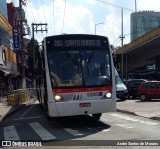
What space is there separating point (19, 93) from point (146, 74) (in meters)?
33.5

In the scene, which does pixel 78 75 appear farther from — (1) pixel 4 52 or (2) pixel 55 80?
(1) pixel 4 52

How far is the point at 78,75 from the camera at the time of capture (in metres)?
14.7

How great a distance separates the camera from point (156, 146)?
1005cm

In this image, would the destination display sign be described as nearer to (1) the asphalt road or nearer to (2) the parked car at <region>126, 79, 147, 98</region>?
(1) the asphalt road

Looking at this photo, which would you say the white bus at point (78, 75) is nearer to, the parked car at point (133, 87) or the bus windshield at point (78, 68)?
the bus windshield at point (78, 68)

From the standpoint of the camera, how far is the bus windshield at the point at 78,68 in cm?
1462

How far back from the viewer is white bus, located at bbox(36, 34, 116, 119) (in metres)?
14.4

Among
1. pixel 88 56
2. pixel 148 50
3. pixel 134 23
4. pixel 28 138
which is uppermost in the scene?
pixel 134 23

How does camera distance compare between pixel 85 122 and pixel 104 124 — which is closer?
pixel 104 124

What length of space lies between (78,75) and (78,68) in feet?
0.84

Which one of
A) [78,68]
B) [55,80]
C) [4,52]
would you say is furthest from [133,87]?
[55,80]

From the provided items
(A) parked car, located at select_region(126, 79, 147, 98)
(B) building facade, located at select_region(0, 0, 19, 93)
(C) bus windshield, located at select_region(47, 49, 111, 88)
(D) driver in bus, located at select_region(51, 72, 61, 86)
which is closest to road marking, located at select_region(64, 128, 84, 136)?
(C) bus windshield, located at select_region(47, 49, 111, 88)

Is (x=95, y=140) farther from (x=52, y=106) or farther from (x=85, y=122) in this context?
(x=85, y=122)

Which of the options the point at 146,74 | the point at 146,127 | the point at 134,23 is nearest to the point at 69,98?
the point at 146,127
